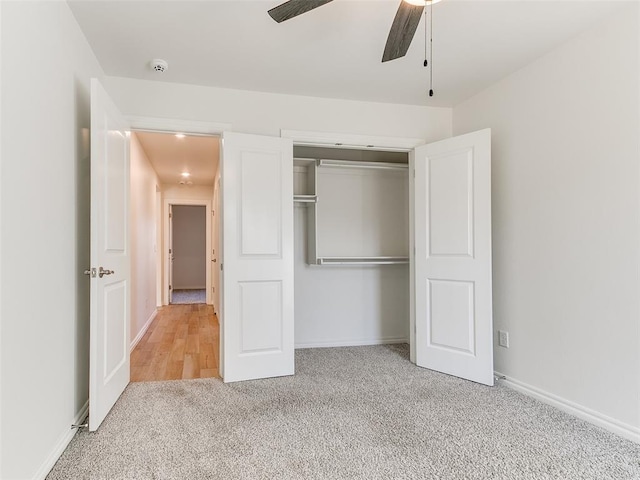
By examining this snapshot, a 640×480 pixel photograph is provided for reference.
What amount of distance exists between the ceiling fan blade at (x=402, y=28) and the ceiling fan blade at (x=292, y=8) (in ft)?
1.14

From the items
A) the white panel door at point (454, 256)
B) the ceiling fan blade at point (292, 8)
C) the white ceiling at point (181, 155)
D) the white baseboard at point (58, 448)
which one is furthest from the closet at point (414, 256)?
the ceiling fan blade at point (292, 8)

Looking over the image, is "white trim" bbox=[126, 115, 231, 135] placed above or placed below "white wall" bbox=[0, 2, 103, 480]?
above

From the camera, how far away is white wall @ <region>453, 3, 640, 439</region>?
2.19 meters

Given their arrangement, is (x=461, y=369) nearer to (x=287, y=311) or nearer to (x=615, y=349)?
(x=615, y=349)

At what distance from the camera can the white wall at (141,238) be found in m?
4.29

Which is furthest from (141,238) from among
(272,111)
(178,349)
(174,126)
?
(272,111)

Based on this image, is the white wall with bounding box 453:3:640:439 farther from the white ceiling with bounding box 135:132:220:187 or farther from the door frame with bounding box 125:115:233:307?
the white ceiling with bounding box 135:132:220:187

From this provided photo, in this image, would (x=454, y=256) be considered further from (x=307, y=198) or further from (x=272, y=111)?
(x=272, y=111)

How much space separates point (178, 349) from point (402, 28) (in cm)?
370

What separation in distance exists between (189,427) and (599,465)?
2.11 meters

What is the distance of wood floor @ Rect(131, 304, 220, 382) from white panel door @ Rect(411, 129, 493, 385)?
1.90 meters

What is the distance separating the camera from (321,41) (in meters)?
2.53

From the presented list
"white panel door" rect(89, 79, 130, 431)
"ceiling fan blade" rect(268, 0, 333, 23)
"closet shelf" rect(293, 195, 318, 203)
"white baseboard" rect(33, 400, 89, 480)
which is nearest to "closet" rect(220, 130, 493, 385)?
"closet shelf" rect(293, 195, 318, 203)

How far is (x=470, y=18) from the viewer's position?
2.27 m
